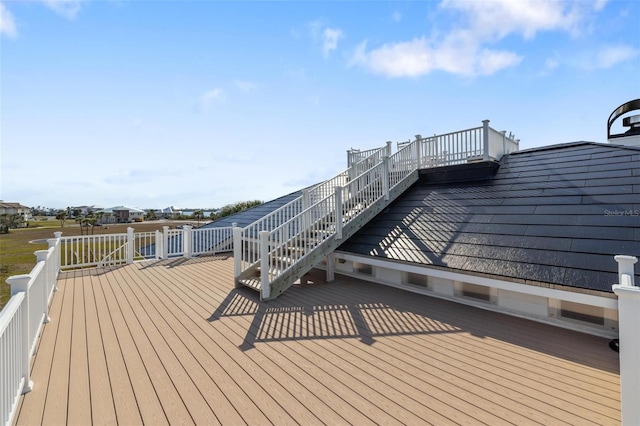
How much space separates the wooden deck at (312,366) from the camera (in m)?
2.09

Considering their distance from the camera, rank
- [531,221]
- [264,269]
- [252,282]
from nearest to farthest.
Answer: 1. [531,221]
2. [264,269]
3. [252,282]

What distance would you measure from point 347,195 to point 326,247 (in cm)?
148

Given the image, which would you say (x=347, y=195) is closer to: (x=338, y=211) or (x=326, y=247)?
(x=338, y=211)

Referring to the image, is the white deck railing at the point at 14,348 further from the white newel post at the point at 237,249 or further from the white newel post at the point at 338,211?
the white newel post at the point at 338,211

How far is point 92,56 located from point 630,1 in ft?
36.9

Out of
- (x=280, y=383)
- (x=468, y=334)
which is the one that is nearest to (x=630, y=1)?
(x=468, y=334)

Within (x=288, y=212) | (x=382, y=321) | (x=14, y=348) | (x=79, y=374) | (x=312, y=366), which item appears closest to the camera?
(x=14, y=348)

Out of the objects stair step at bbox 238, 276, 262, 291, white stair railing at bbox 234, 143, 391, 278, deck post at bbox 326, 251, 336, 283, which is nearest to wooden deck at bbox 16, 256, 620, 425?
stair step at bbox 238, 276, 262, 291

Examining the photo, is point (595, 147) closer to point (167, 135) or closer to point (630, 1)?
point (630, 1)

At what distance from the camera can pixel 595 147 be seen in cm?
641

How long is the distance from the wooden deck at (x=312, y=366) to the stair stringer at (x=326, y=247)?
1.58 ft

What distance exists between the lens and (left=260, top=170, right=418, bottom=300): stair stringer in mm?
5066

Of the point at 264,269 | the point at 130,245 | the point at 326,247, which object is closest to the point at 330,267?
the point at 326,247

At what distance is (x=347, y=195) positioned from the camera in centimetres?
653
